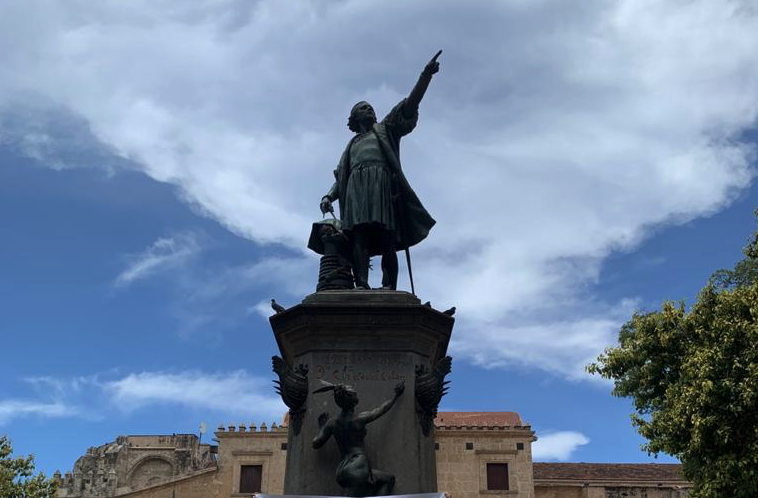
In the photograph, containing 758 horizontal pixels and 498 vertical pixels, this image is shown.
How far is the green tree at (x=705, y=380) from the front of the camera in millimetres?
15242

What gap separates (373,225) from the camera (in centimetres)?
831

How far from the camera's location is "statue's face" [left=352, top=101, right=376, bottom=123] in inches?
354

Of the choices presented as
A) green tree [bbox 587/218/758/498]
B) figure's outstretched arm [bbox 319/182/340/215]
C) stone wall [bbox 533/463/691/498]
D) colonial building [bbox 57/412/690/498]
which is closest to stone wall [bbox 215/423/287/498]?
colonial building [bbox 57/412/690/498]

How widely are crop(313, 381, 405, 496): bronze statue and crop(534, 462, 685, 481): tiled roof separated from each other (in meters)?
33.7

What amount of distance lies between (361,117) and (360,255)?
67.2 inches

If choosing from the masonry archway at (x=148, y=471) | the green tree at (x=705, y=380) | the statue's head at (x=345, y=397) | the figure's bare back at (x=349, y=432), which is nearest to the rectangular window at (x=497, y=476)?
the green tree at (x=705, y=380)

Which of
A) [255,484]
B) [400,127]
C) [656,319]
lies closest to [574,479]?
[255,484]

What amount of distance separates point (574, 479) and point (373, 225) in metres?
33.1

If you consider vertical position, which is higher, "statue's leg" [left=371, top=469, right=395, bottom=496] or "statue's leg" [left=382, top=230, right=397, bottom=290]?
"statue's leg" [left=382, top=230, right=397, bottom=290]

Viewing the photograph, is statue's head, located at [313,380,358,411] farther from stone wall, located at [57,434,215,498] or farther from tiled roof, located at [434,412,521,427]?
stone wall, located at [57,434,215,498]

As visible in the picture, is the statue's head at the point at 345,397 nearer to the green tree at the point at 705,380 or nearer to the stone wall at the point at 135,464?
the green tree at the point at 705,380

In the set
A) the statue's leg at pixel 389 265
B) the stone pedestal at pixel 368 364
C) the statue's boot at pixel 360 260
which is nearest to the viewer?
the stone pedestal at pixel 368 364

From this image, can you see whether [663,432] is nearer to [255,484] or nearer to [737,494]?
[737,494]

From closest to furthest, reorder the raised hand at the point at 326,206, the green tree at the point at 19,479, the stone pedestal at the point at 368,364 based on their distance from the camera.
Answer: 1. the stone pedestal at the point at 368,364
2. the raised hand at the point at 326,206
3. the green tree at the point at 19,479
